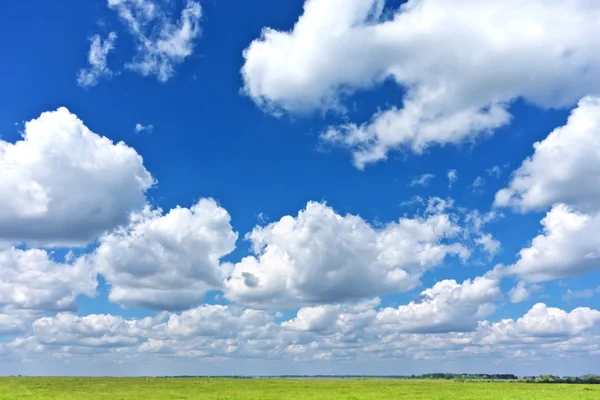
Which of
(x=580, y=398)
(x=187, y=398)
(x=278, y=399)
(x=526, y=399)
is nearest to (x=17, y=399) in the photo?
(x=187, y=398)

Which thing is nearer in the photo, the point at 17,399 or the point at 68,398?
the point at 17,399

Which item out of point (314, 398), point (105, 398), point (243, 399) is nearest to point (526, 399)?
point (314, 398)

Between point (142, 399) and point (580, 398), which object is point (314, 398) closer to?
point (142, 399)

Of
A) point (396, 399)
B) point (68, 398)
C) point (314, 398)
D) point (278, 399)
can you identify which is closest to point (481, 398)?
point (396, 399)

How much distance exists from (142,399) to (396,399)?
31.5 m

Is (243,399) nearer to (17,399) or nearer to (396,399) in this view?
(396,399)

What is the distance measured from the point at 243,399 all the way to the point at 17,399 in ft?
88.7

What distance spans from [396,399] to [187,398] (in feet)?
87.8

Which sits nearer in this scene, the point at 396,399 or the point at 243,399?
the point at 243,399

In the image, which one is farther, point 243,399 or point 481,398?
point 481,398

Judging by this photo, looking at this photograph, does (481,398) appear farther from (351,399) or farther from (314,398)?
(314,398)

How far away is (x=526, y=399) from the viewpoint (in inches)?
2426

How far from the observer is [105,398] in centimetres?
6203

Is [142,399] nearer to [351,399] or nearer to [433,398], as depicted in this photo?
[351,399]
